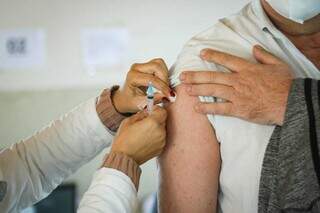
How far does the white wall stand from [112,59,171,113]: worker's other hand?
155 centimetres

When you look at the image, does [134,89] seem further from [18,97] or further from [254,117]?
[18,97]

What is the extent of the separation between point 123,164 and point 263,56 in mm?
420

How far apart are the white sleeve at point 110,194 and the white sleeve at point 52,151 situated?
38 cm

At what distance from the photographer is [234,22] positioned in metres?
1.12

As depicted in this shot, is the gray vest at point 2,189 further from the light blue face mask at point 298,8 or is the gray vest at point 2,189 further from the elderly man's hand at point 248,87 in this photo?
the light blue face mask at point 298,8

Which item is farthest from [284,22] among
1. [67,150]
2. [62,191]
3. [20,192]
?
[62,191]

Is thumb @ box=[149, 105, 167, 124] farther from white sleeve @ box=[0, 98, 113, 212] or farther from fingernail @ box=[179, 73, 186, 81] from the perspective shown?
white sleeve @ box=[0, 98, 113, 212]

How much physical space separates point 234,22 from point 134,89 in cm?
35

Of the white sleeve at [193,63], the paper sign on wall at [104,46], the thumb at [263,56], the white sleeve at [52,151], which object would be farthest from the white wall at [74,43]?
the thumb at [263,56]

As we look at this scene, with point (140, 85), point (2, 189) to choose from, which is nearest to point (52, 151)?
point (2, 189)

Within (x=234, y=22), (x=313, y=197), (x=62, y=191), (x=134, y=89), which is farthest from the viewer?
(x=62, y=191)

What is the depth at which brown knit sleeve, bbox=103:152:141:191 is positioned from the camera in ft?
3.15

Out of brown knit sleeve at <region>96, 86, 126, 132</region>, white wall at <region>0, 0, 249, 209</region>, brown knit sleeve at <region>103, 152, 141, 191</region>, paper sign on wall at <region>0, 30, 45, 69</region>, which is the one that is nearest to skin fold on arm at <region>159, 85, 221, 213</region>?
brown knit sleeve at <region>103, 152, 141, 191</region>

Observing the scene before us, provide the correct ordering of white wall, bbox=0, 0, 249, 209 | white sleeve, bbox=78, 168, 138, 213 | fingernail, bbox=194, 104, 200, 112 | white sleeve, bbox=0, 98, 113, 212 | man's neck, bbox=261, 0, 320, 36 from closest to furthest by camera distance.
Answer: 1. white sleeve, bbox=78, 168, 138, 213
2. fingernail, bbox=194, 104, 200, 112
3. man's neck, bbox=261, 0, 320, 36
4. white sleeve, bbox=0, 98, 113, 212
5. white wall, bbox=0, 0, 249, 209
